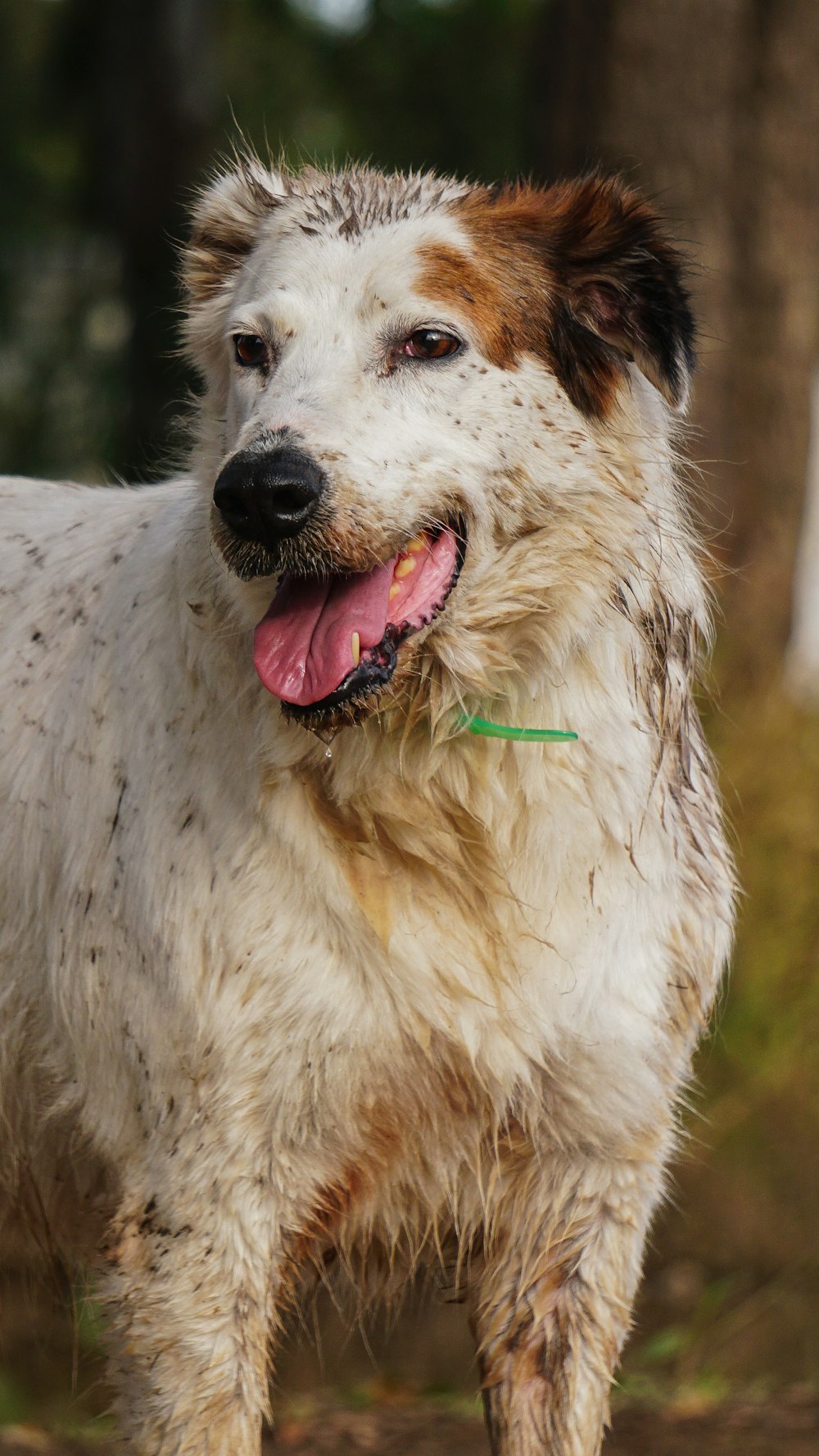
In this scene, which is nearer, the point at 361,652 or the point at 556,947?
the point at 361,652

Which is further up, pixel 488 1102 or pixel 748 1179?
pixel 488 1102

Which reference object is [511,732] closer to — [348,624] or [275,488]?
[348,624]

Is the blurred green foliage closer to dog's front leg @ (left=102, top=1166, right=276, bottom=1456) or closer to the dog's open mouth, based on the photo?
the dog's open mouth

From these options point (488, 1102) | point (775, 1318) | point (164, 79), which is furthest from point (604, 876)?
point (164, 79)

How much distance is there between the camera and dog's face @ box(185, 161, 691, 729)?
110 inches

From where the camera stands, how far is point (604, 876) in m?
3.12

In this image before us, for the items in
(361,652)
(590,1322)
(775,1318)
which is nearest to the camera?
(361,652)

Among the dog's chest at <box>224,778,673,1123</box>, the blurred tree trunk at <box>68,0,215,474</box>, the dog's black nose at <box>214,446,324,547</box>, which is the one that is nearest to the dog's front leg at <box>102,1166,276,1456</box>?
the dog's chest at <box>224,778,673,1123</box>

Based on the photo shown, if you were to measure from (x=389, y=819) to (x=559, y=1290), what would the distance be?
1.03 m

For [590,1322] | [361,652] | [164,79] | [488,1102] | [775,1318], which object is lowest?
[775,1318]

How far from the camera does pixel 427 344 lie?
3006 millimetres

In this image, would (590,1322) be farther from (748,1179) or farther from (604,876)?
(748,1179)

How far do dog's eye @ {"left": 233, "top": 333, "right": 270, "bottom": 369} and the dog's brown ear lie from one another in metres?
0.52

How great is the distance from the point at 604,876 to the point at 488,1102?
0.46 m
